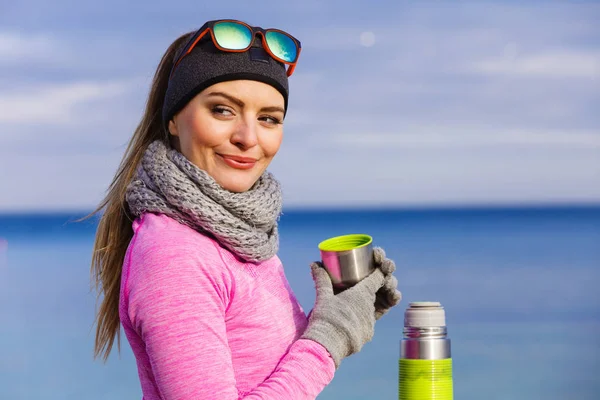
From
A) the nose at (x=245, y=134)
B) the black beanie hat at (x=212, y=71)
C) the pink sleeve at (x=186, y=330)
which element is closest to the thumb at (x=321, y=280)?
the pink sleeve at (x=186, y=330)

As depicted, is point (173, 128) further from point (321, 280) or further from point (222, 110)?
point (321, 280)

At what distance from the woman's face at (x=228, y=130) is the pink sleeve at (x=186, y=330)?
31 centimetres

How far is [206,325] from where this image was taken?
2254 millimetres

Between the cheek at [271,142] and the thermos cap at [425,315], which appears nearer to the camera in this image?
the thermos cap at [425,315]

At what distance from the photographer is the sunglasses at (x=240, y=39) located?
8.42 ft

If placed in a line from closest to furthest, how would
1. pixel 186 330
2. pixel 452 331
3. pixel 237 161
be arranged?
pixel 186 330, pixel 237 161, pixel 452 331

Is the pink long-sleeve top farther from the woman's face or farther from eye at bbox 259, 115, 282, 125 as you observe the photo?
eye at bbox 259, 115, 282, 125

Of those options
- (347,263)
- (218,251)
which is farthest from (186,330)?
(347,263)

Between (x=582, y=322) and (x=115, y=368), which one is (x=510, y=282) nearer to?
(x=582, y=322)

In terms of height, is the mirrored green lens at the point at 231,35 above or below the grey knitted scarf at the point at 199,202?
above

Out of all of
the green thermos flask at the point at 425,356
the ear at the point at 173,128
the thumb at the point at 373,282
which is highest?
the ear at the point at 173,128

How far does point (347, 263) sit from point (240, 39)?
680 millimetres

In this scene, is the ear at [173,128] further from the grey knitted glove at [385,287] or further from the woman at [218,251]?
the grey knitted glove at [385,287]

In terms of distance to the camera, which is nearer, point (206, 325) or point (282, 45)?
point (206, 325)
